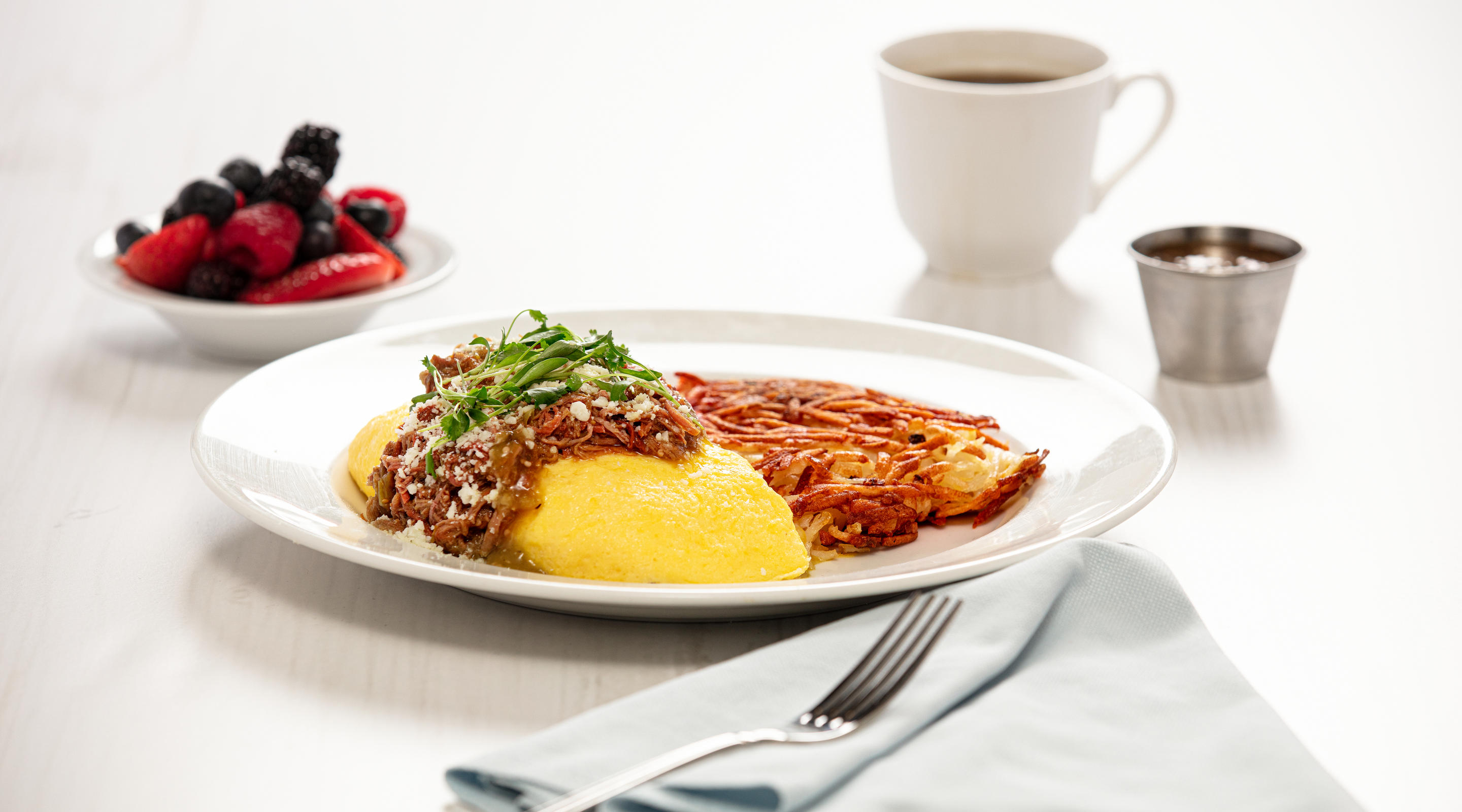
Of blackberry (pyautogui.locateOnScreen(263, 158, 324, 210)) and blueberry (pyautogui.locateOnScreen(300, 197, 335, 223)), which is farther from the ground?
blackberry (pyautogui.locateOnScreen(263, 158, 324, 210))

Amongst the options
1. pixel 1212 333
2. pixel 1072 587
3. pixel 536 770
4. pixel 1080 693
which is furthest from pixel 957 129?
pixel 536 770

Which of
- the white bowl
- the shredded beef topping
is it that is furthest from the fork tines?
the white bowl

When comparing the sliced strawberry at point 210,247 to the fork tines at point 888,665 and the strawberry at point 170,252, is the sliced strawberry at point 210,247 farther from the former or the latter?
the fork tines at point 888,665

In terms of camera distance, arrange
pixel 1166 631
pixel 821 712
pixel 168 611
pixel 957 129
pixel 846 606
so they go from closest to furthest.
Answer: pixel 821 712, pixel 1166 631, pixel 846 606, pixel 168 611, pixel 957 129

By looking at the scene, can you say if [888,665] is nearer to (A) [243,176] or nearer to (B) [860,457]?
(B) [860,457]

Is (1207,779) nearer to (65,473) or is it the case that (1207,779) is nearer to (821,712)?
(821,712)

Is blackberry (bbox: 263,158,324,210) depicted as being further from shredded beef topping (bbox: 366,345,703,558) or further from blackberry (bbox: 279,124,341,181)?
shredded beef topping (bbox: 366,345,703,558)
